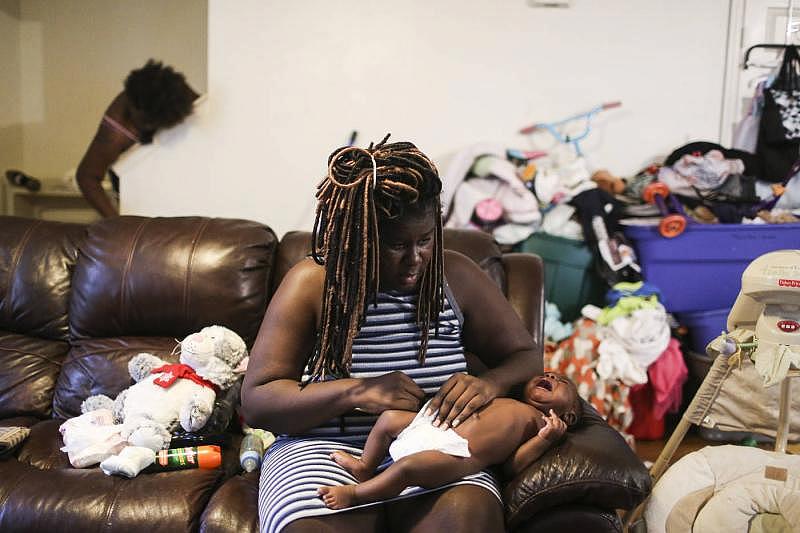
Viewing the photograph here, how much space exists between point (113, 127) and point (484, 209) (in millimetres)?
1779

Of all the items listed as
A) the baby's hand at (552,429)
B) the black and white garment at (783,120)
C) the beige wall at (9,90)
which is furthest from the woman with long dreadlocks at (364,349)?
the beige wall at (9,90)

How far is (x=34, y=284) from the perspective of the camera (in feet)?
6.66

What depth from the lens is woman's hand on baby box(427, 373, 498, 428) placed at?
4.24 ft

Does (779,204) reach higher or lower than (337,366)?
higher

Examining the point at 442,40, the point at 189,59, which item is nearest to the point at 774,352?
the point at 442,40

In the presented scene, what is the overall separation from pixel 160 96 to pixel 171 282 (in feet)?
4.43

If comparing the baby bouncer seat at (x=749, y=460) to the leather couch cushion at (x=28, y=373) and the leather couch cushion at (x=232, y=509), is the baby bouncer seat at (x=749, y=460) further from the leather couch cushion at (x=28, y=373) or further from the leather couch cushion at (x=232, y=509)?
the leather couch cushion at (x=28, y=373)

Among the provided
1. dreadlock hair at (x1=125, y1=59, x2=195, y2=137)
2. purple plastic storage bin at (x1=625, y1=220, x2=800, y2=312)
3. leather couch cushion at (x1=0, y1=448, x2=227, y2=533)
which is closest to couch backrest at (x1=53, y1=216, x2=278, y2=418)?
leather couch cushion at (x1=0, y1=448, x2=227, y2=533)

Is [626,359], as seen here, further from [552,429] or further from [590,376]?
[552,429]

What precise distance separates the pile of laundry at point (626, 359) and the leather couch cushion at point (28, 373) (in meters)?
1.86

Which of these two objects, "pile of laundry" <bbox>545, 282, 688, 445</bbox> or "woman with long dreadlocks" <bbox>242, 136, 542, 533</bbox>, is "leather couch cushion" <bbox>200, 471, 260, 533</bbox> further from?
"pile of laundry" <bbox>545, 282, 688, 445</bbox>

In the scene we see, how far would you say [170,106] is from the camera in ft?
9.70

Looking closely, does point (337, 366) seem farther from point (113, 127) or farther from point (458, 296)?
point (113, 127)

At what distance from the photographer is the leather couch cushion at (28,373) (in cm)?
191
